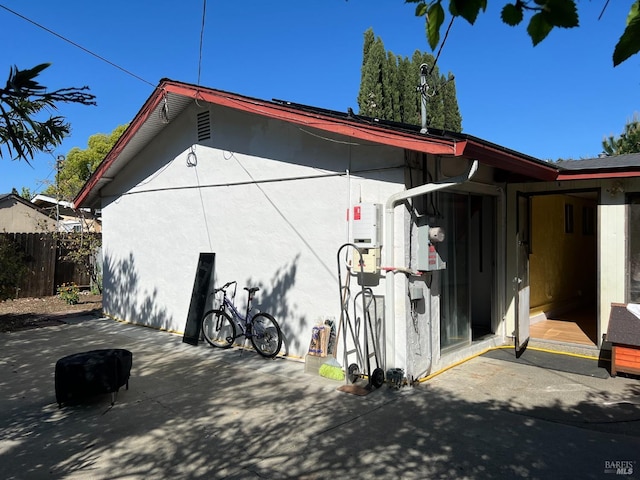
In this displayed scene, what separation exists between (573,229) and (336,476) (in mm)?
9259

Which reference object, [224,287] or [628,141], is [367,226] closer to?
[224,287]

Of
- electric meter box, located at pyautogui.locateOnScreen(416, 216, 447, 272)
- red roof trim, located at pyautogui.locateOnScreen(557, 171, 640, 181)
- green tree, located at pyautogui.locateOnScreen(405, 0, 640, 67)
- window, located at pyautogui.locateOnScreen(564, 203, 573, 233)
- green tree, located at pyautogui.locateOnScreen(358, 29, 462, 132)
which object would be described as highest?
green tree, located at pyautogui.locateOnScreen(358, 29, 462, 132)

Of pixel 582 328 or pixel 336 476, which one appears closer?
pixel 336 476

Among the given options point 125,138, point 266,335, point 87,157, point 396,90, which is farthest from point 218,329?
point 87,157

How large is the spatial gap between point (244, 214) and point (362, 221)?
2.73 metres

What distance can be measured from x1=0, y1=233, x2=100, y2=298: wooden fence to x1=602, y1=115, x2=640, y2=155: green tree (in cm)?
2413

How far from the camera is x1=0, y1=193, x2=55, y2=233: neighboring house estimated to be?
21.3 m

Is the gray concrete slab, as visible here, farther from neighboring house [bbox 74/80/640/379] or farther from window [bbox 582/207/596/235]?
window [bbox 582/207/596/235]

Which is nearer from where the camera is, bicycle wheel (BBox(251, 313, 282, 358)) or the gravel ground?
bicycle wheel (BBox(251, 313, 282, 358))

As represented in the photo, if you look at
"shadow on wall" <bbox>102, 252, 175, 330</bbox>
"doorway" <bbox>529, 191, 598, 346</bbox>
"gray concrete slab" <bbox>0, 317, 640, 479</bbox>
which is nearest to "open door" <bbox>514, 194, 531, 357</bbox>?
"doorway" <bbox>529, 191, 598, 346</bbox>

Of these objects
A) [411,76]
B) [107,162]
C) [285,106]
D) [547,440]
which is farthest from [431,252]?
[411,76]

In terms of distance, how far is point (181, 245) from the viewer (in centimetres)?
869

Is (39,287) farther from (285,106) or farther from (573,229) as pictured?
(573,229)

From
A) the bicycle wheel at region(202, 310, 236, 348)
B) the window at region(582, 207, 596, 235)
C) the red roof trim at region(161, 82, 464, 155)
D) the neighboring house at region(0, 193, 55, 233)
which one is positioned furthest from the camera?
the neighboring house at region(0, 193, 55, 233)
